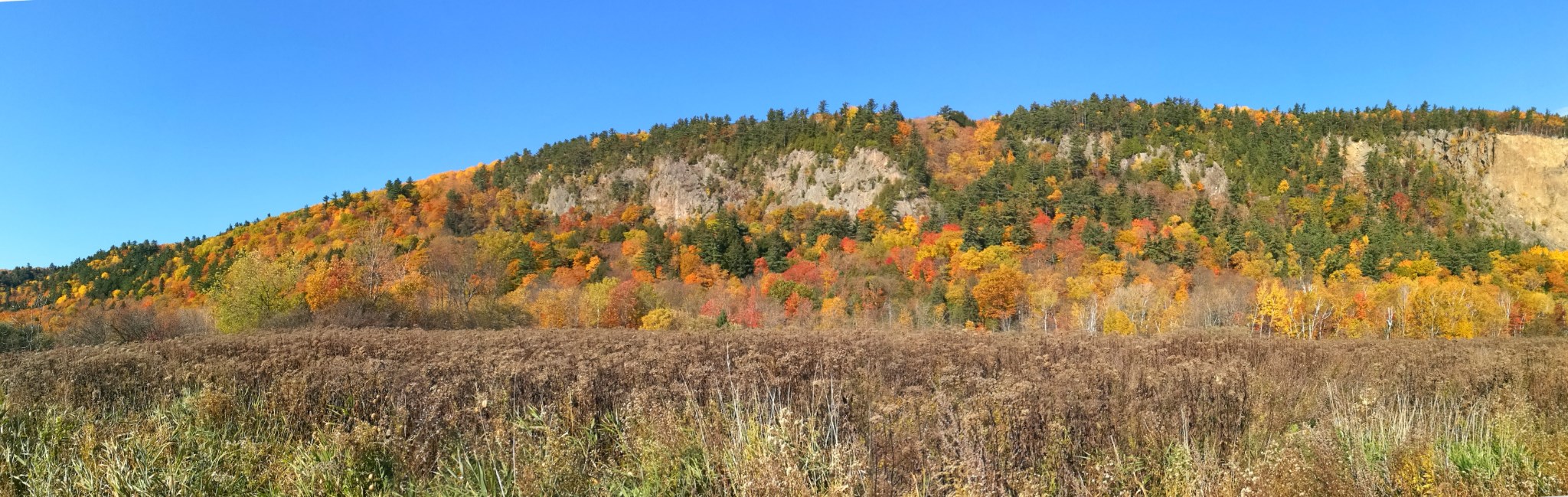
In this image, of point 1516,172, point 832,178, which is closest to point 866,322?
point 832,178

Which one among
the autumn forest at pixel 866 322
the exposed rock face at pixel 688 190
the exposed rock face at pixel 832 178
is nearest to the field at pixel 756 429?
the autumn forest at pixel 866 322

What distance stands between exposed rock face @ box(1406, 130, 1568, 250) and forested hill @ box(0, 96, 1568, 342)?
1.26ft

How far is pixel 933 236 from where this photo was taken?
94562 millimetres

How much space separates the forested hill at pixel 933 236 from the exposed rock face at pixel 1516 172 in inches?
15.1

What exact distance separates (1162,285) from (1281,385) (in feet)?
235

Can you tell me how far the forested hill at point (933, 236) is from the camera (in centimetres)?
6019

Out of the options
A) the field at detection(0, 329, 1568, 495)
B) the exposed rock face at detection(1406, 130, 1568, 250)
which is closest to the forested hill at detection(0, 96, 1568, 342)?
the exposed rock face at detection(1406, 130, 1568, 250)

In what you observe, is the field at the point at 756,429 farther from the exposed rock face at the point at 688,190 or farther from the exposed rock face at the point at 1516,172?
the exposed rock face at the point at 1516,172

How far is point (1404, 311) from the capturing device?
59.0m

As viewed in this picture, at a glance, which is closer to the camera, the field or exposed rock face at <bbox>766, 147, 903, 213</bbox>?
the field

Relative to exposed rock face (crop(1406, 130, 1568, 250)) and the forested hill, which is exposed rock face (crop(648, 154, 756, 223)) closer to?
the forested hill

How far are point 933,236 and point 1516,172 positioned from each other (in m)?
97.7

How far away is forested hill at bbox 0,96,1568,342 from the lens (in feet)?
197

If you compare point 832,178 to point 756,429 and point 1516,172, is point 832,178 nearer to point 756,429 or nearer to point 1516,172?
point 1516,172
